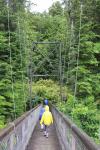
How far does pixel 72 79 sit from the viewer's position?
38094 millimetres

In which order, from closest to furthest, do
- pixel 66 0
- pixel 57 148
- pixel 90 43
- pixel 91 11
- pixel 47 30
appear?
pixel 57 148
pixel 66 0
pixel 90 43
pixel 91 11
pixel 47 30

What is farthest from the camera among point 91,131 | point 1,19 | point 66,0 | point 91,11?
point 91,11

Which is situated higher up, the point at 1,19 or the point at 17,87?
the point at 1,19

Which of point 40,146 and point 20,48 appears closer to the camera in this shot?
point 40,146

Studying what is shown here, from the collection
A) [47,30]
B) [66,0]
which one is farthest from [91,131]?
[47,30]

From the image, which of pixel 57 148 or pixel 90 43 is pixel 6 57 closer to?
pixel 90 43

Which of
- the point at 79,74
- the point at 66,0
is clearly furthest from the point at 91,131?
the point at 79,74

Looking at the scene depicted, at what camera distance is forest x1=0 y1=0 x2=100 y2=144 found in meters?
24.7

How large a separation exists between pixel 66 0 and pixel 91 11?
33.6 ft

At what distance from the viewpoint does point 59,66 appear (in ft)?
126

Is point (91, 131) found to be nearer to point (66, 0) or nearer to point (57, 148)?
point (57, 148)

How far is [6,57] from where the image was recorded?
90.2 ft

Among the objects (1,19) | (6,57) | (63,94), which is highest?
(1,19)

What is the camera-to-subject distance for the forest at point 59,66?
24.7m
